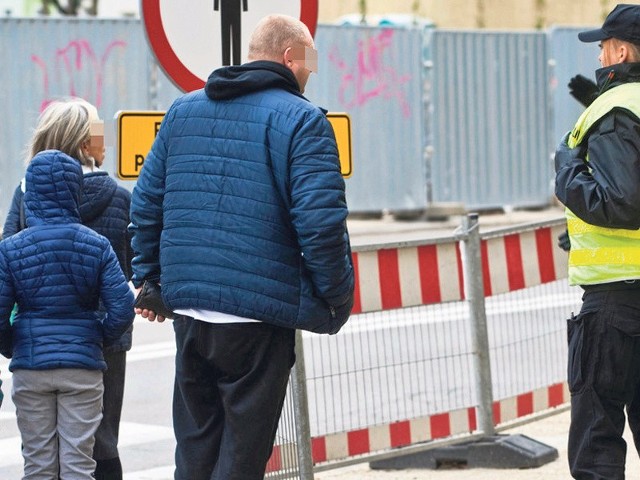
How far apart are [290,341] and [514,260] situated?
3563mm

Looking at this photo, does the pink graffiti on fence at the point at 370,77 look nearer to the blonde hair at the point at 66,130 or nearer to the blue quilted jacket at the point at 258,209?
the blonde hair at the point at 66,130

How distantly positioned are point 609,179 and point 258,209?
50.1 inches

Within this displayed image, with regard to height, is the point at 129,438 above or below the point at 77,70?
below

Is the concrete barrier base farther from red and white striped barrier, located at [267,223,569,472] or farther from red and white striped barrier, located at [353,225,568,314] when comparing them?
red and white striped barrier, located at [353,225,568,314]

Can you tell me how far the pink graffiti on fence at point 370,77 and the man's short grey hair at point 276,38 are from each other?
54.1 feet

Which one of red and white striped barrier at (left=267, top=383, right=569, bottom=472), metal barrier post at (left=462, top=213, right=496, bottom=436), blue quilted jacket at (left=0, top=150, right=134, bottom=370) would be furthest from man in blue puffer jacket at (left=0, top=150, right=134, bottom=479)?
metal barrier post at (left=462, top=213, right=496, bottom=436)

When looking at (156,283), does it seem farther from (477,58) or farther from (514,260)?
(477,58)

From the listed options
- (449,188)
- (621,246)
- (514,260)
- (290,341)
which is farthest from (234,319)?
(449,188)

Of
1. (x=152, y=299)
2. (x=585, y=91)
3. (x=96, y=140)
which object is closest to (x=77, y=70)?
(x=96, y=140)

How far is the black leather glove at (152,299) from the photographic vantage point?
15.5ft

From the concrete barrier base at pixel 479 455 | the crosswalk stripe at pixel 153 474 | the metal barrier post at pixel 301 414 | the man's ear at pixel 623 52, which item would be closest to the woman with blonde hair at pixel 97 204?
the metal barrier post at pixel 301 414

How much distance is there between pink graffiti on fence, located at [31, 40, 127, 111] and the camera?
19.0 metres

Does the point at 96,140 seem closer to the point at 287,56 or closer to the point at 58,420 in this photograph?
the point at 58,420

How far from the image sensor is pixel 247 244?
4.43m
